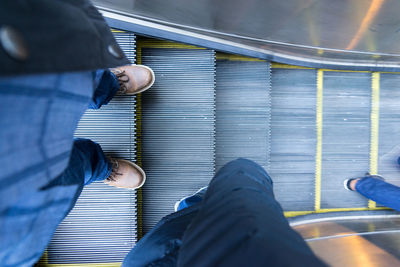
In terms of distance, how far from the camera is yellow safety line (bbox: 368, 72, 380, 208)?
321cm

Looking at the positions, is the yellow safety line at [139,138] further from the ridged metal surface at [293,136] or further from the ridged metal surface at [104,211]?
the ridged metal surface at [293,136]

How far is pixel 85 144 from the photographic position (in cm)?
170

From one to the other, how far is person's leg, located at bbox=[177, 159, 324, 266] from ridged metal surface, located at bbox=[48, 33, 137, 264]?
174 centimetres

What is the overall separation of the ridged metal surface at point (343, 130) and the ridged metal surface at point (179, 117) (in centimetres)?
186

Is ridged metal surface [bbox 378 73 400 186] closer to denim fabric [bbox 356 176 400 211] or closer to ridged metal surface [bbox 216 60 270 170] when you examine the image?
denim fabric [bbox 356 176 400 211]

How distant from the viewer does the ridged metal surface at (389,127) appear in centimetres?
322

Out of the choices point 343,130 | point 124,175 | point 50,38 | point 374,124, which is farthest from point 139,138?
point 374,124

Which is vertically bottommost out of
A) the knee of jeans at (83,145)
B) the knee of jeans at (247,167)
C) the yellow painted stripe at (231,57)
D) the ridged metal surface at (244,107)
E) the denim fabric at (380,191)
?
the denim fabric at (380,191)

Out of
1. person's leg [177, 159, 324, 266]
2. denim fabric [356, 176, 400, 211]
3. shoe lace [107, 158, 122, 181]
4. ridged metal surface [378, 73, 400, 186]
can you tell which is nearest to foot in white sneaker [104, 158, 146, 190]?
shoe lace [107, 158, 122, 181]

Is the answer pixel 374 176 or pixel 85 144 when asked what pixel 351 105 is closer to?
pixel 374 176

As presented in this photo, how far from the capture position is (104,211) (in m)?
2.45

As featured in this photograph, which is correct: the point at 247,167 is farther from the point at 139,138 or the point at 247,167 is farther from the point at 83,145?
the point at 139,138

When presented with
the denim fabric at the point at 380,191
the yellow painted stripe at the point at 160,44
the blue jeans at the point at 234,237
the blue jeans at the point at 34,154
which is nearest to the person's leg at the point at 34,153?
the blue jeans at the point at 34,154

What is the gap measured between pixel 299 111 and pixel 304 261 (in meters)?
2.92
